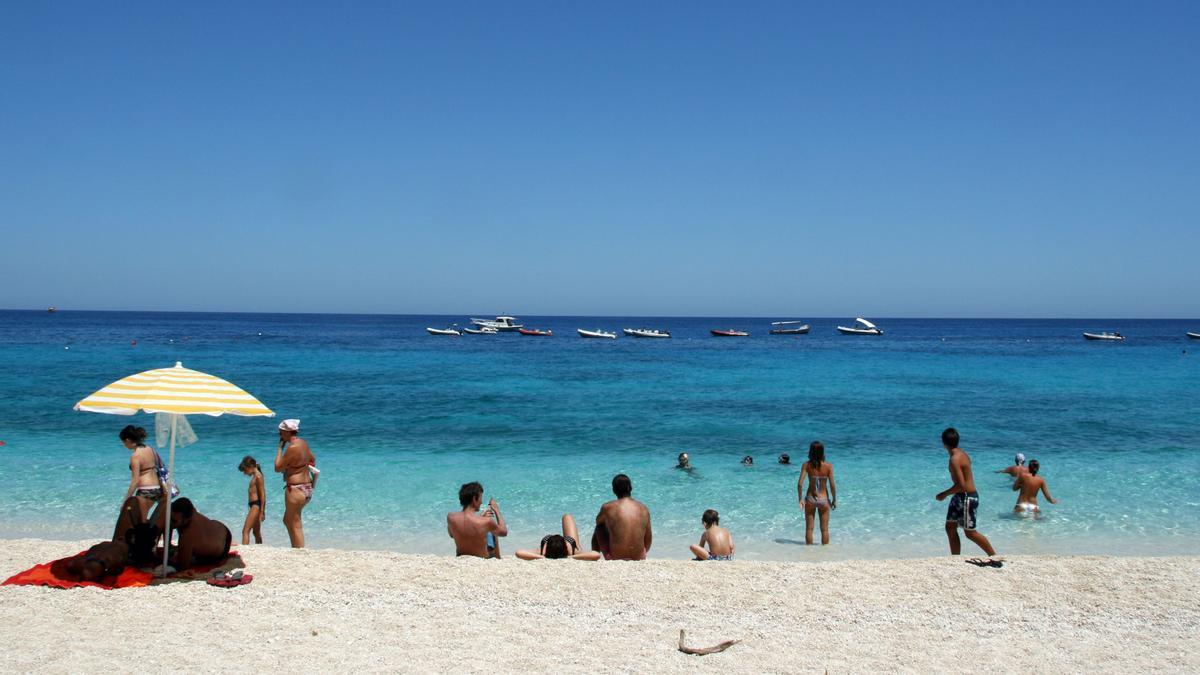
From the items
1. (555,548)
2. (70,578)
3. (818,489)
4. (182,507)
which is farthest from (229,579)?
(818,489)

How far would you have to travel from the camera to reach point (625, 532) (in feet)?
27.1

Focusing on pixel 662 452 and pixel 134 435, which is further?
pixel 662 452

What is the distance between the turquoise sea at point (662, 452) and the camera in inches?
446

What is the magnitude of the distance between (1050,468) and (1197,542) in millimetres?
5235

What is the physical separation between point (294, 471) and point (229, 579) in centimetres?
210

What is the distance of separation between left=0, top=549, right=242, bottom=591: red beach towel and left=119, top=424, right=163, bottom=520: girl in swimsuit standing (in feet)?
4.23

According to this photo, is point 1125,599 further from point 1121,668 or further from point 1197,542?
point 1197,542

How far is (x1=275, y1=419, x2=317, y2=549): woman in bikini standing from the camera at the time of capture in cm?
887

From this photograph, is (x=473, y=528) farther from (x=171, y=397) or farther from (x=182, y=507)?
(x=171, y=397)

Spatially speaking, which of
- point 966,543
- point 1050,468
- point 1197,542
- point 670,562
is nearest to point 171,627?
point 670,562

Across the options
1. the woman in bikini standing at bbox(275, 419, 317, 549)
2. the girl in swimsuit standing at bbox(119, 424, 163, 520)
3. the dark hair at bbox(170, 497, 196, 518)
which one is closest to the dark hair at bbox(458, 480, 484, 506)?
the woman in bikini standing at bbox(275, 419, 317, 549)

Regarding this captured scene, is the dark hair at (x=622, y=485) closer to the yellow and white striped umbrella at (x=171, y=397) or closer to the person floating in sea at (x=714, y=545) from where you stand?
the person floating in sea at (x=714, y=545)

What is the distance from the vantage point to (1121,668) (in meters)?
5.54

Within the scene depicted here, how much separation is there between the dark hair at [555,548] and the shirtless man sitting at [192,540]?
3290 millimetres
